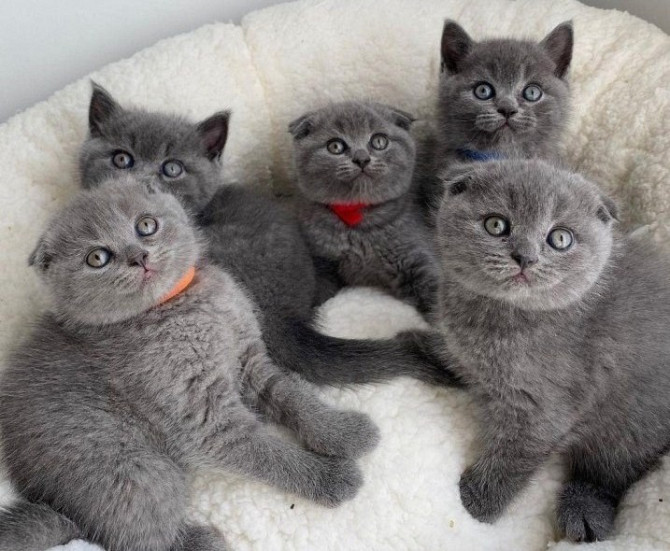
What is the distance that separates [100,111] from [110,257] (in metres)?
0.65

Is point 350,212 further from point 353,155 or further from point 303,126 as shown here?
point 303,126

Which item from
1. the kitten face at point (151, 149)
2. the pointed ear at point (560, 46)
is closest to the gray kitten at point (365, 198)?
the kitten face at point (151, 149)

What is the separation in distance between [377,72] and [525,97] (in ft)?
1.61

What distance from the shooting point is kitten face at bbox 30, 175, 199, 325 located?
1307mm

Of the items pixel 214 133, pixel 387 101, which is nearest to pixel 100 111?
pixel 214 133

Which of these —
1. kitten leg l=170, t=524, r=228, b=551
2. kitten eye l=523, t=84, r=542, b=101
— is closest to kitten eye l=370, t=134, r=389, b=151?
kitten eye l=523, t=84, r=542, b=101

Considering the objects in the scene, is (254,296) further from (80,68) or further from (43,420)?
(80,68)

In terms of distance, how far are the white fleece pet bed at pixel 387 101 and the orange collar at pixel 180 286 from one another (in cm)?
38

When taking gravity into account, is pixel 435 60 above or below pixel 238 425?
above

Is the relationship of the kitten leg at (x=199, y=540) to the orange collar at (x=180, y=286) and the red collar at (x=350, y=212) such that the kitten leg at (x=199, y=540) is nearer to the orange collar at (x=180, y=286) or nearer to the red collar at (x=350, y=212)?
the orange collar at (x=180, y=286)

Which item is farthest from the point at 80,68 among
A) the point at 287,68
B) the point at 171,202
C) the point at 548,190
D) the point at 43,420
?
the point at 548,190

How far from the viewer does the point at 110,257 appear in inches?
52.2

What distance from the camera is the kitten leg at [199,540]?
1346mm

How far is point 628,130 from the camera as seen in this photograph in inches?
69.8
